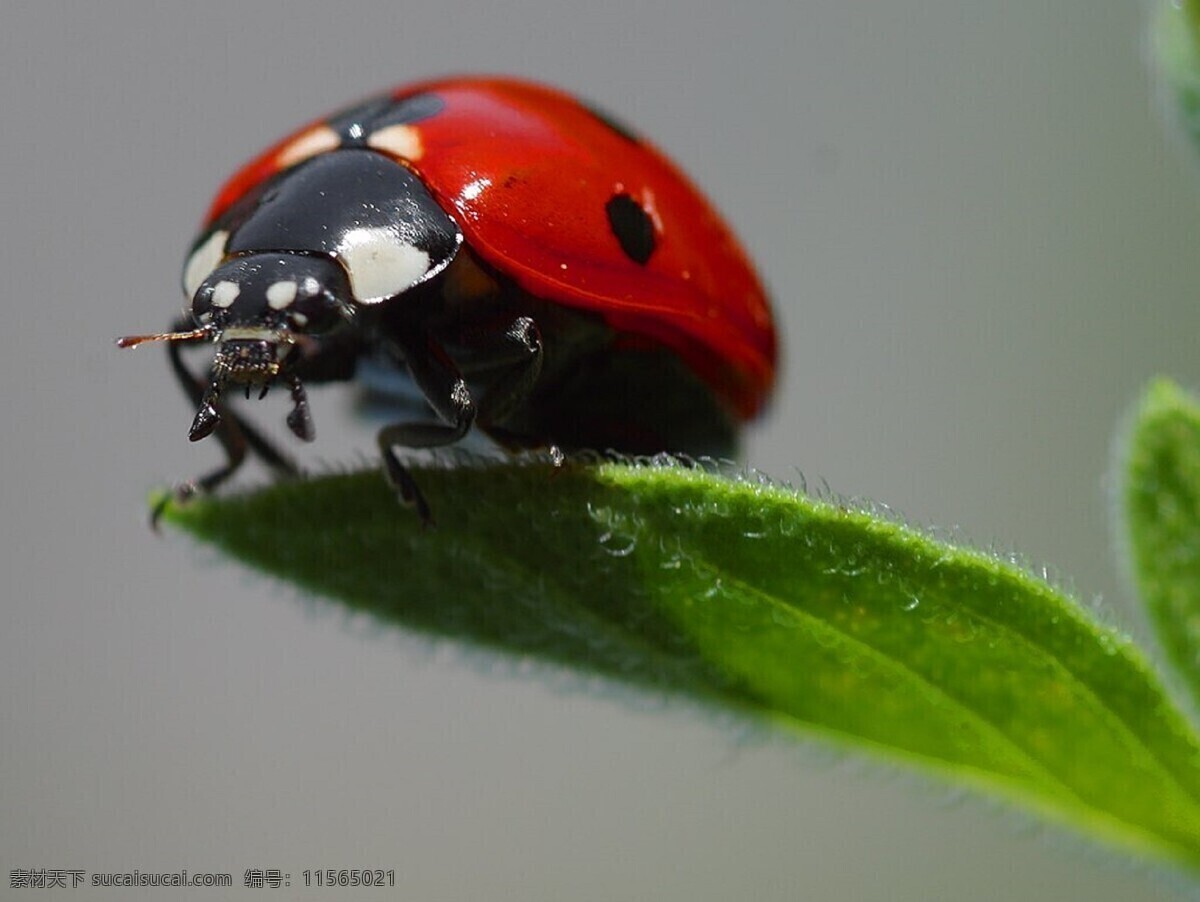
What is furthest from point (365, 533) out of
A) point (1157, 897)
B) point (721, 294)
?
point (1157, 897)

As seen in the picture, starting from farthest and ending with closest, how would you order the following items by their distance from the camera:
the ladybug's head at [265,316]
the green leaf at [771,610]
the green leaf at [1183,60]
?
the ladybug's head at [265,316] < the green leaf at [1183,60] < the green leaf at [771,610]

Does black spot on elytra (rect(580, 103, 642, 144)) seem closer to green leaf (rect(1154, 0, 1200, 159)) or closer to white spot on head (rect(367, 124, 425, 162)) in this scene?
white spot on head (rect(367, 124, 425, 162))

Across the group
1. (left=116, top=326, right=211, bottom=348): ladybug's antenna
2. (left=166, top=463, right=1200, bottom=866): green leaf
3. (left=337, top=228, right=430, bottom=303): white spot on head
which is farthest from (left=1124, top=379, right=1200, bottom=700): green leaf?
(left=116, top=326, right=211, bottom=348): ladybug's antenna

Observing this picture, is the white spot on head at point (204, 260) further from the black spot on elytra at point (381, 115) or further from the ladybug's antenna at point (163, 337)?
the black spot on elytra at point (381, 115)

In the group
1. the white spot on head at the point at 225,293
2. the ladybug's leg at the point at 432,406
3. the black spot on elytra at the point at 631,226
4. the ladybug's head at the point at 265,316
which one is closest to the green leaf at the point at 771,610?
the ladybug's leg at the point at 432,406

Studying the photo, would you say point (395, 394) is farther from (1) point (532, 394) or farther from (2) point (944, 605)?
(2) point (944, 605)
